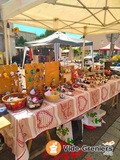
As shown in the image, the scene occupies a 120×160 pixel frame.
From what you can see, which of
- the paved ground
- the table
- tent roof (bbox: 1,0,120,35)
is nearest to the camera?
the table

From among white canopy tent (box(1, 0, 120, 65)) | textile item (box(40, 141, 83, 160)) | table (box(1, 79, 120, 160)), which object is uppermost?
white canopy tent (box(1, 0, 120, 65))

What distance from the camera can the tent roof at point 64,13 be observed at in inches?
49.0

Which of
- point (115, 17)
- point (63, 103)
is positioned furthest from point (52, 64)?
point (115, 17)

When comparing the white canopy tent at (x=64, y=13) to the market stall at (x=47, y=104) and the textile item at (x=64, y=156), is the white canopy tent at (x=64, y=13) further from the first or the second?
the textile item at (x=64, y=156)

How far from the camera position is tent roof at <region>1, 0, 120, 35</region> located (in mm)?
1246

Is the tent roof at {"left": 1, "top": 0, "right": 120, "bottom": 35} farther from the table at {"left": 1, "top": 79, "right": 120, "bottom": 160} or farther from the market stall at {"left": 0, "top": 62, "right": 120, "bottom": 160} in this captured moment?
the table at {"left": 1, "top": 79, "right": 120, "bottom": 160}

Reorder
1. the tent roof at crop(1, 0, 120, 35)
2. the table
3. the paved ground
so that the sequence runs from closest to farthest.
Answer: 1. the table
2. the tent roof at crop(1, 0, 120, 35)
3. the paved ground

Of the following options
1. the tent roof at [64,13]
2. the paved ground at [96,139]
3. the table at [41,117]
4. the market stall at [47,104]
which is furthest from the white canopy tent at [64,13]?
the paved ground at [96,139]

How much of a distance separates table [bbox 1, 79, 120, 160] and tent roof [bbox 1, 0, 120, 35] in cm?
94

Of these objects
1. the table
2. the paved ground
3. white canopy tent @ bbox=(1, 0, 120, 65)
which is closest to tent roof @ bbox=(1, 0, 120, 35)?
white canopy tent @ bbox=(1, 0, 120, 65)

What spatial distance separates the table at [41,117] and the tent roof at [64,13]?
938mm

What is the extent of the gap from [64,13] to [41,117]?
5.94 ft

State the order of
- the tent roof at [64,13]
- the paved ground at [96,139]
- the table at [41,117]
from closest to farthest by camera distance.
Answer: the table at [41,117], the tent roof at [64,13], the paved ground at [96,139]

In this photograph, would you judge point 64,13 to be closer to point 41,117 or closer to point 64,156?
point 41,117
